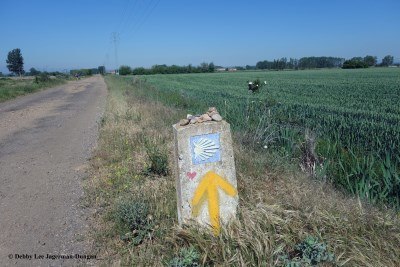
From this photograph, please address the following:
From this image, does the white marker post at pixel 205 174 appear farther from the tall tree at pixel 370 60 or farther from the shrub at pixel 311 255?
the tall tree at pixel 370 60

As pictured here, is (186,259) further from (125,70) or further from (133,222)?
(125,70)

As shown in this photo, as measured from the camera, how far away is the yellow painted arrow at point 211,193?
3527 millimetres

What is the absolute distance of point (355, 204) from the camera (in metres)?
3.75

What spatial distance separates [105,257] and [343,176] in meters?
3.45

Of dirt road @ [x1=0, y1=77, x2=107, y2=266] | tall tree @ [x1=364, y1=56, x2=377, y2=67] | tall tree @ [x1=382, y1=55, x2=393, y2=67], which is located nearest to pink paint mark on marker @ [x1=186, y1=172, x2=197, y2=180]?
dirt road @ [x1=0, y1=77, x2=107, y2=266]

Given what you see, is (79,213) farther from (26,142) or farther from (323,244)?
(26,142)

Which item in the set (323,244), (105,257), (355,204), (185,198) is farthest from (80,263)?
(355,204)

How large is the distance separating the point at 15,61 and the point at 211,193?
122695mm

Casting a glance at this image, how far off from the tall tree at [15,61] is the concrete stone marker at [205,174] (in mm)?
121515

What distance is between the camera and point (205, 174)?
352 cm

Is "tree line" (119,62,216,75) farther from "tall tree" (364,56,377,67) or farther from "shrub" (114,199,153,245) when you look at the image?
"shrub" (114,199,153,245)

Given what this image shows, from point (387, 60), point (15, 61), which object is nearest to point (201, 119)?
point (387, 60)

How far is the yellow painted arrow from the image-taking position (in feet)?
11.6

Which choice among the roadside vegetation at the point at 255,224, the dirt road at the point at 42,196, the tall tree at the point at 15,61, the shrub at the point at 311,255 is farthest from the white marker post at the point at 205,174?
the tall tree at the point at 15,61
